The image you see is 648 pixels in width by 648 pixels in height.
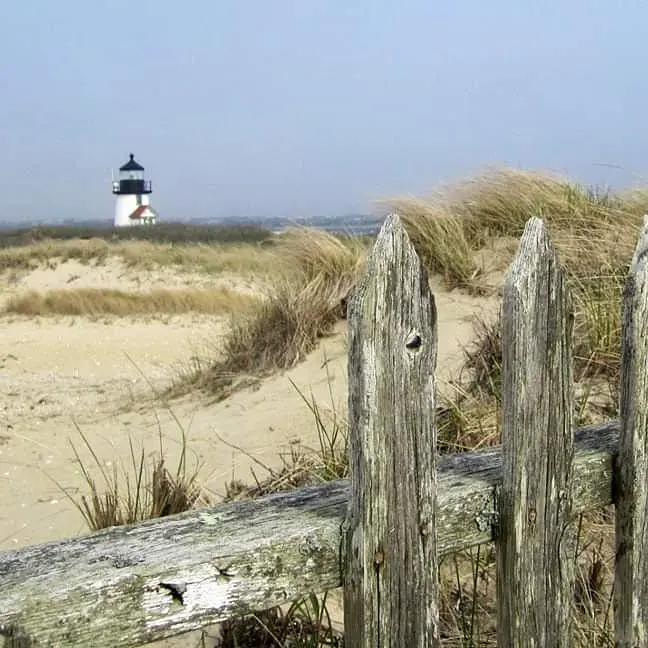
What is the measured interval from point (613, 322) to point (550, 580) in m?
2.49

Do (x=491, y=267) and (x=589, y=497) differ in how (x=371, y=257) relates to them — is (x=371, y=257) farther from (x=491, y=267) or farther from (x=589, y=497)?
(x=491, y=267)

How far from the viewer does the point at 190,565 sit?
1136 millimetres

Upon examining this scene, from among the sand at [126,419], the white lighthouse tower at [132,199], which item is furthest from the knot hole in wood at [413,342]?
the white lighthouse tower at [132,199]

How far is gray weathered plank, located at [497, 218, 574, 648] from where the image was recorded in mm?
1351

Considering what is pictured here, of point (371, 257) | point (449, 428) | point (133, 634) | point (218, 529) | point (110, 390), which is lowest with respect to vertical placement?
point (110, 390)

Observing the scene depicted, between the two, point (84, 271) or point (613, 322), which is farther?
point (84, 271)

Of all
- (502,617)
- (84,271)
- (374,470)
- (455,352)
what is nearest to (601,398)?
(455,352)

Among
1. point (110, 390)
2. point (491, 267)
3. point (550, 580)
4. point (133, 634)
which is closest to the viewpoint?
point (133, 634)

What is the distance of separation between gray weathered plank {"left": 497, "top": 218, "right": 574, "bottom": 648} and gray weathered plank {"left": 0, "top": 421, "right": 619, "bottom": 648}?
2.4 inches

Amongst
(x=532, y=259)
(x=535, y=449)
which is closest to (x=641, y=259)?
(x=532, y=259)

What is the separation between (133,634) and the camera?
1.10 metres

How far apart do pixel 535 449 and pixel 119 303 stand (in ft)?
48.9

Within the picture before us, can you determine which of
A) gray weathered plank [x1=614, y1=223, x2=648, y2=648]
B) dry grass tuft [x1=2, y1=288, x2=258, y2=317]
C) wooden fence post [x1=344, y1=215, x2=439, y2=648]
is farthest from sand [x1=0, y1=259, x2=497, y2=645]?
dry grass tuft [x1=2, y1=288, x2=258, y2=317]

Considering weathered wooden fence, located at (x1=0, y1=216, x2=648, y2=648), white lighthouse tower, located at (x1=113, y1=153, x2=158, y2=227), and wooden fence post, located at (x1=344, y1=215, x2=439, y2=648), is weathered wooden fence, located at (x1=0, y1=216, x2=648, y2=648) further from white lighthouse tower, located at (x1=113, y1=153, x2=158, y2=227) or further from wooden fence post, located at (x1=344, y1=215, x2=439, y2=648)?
white lighthouse tower, located at (x1=113, y1=153, x2=158, y2=227)
